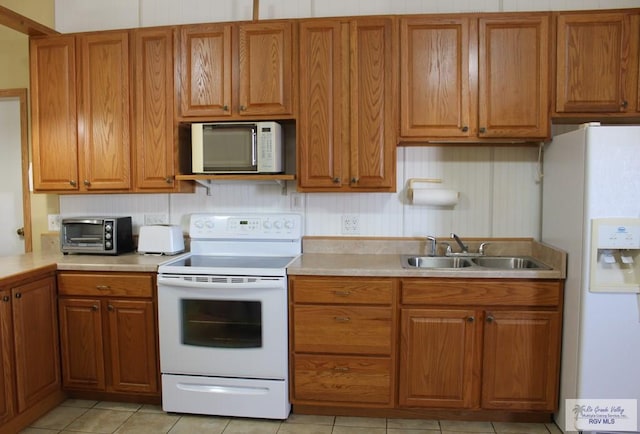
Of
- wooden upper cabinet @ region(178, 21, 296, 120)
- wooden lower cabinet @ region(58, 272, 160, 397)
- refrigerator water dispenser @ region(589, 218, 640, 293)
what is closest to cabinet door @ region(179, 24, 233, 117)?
wooden upper cabinet @ region(178, 21, 296, 120)

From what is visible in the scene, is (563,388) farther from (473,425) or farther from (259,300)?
(259,300)

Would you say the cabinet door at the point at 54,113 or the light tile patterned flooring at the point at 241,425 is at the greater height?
the cabinet door at the point at 54,113

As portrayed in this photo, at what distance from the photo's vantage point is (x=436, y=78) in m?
2.54

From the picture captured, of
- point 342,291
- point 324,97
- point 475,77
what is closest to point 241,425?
point 342,291

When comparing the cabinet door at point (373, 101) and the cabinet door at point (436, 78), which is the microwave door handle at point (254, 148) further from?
the cabinet door at point (436, 78)

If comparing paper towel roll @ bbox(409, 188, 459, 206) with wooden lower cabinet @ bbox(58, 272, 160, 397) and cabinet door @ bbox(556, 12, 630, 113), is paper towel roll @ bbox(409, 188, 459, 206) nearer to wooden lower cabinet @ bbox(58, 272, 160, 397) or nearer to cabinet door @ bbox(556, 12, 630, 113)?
cabinet door @ bbox(556, 12, 630, 113)

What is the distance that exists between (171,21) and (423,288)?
2.38 m

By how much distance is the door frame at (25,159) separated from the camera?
322cm

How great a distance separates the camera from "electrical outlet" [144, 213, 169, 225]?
10.2 feet

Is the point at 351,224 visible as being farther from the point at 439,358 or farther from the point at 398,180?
the point at 439,358

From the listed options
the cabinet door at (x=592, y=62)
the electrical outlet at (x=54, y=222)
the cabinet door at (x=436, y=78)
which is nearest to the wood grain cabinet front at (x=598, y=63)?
the cabinet door at (x=592, y=62)

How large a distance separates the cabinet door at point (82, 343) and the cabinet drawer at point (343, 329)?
1164mm

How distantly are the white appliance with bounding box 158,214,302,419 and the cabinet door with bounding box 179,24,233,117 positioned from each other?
3.16 ft

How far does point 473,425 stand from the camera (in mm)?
2426
